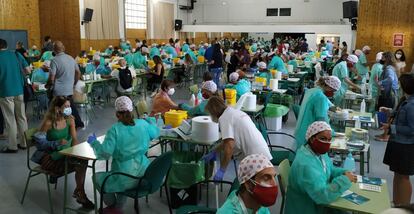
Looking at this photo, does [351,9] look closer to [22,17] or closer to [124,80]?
[124,80]

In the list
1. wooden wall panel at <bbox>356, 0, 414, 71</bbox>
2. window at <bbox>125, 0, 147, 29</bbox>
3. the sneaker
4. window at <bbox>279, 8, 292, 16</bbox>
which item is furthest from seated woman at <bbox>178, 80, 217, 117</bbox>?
window at <bbox>279, 8, 292, 16</bbox>

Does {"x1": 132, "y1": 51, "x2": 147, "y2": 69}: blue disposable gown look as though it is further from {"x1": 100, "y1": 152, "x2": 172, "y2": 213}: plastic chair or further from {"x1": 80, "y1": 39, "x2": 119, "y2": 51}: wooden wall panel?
{"x1": 100, "y1": 152, "x2": 172, "y2": 213}: plastic chair

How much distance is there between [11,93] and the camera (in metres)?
5.53

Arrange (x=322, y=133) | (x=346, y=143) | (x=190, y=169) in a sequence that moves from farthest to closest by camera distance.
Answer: (x=346, y=143)
(x=190, y=169)
(x=322, y=133)

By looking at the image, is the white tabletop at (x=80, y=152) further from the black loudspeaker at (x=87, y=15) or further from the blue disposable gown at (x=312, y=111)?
the black loudspeaker at (x=87, y=15)

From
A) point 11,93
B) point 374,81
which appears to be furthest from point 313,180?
point 374,81

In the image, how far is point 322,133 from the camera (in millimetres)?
2723

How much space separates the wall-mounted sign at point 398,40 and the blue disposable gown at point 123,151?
11711 mm

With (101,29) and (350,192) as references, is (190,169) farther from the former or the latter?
(101,29)

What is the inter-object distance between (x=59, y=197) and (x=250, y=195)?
10.0 ft

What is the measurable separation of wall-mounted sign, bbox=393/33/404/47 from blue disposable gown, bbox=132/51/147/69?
27.7 feet

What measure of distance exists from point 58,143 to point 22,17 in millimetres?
13336

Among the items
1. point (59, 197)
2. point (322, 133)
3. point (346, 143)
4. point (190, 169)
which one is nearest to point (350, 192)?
point (322, 133)

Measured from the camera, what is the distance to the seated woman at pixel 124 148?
130 inches
